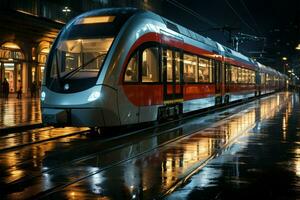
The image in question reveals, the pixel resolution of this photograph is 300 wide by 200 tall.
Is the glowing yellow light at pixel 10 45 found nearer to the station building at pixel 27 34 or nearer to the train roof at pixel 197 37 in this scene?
the station building at pixel 27 34

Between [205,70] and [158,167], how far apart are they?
1586 cm

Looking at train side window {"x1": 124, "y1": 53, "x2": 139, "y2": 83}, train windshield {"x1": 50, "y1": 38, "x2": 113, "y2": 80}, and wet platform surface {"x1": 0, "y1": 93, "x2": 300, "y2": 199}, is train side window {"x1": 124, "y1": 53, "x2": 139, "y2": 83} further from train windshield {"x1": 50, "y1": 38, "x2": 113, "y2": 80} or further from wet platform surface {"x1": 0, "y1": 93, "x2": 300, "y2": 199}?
wet platform surface {"x1": 0, "y1": 93, "x2": 300, "y2": 199}

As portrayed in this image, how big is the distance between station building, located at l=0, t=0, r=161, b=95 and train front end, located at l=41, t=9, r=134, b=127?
18.8 meters

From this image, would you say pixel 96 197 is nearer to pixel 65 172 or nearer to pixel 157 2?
pixel 65 172

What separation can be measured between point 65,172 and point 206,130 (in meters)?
8.84

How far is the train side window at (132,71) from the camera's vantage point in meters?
15.7

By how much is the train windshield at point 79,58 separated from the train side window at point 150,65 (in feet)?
5.88

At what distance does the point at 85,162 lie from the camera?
10.9 m

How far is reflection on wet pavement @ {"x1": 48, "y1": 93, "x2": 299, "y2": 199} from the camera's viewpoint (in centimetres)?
798

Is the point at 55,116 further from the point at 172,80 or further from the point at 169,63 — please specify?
the point at 172,80

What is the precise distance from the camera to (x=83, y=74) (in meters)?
15.2

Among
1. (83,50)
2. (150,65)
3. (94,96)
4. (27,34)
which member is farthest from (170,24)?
(27,34)

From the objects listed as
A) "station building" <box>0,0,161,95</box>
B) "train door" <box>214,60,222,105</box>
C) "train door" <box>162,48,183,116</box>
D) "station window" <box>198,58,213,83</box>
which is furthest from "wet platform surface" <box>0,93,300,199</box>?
Answer: "station building" <box>0,0,161,95</box>

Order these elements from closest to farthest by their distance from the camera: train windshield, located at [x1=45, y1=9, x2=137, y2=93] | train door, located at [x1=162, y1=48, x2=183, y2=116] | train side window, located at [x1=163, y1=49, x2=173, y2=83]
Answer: train windshield, located at [x1=45, y1=9, x2=137, y2=93], train door, located at [x1=162, y1=48, x2=183, y2=116], train side window, located at [x1=163, y1=49, x2=173, y2=83]
